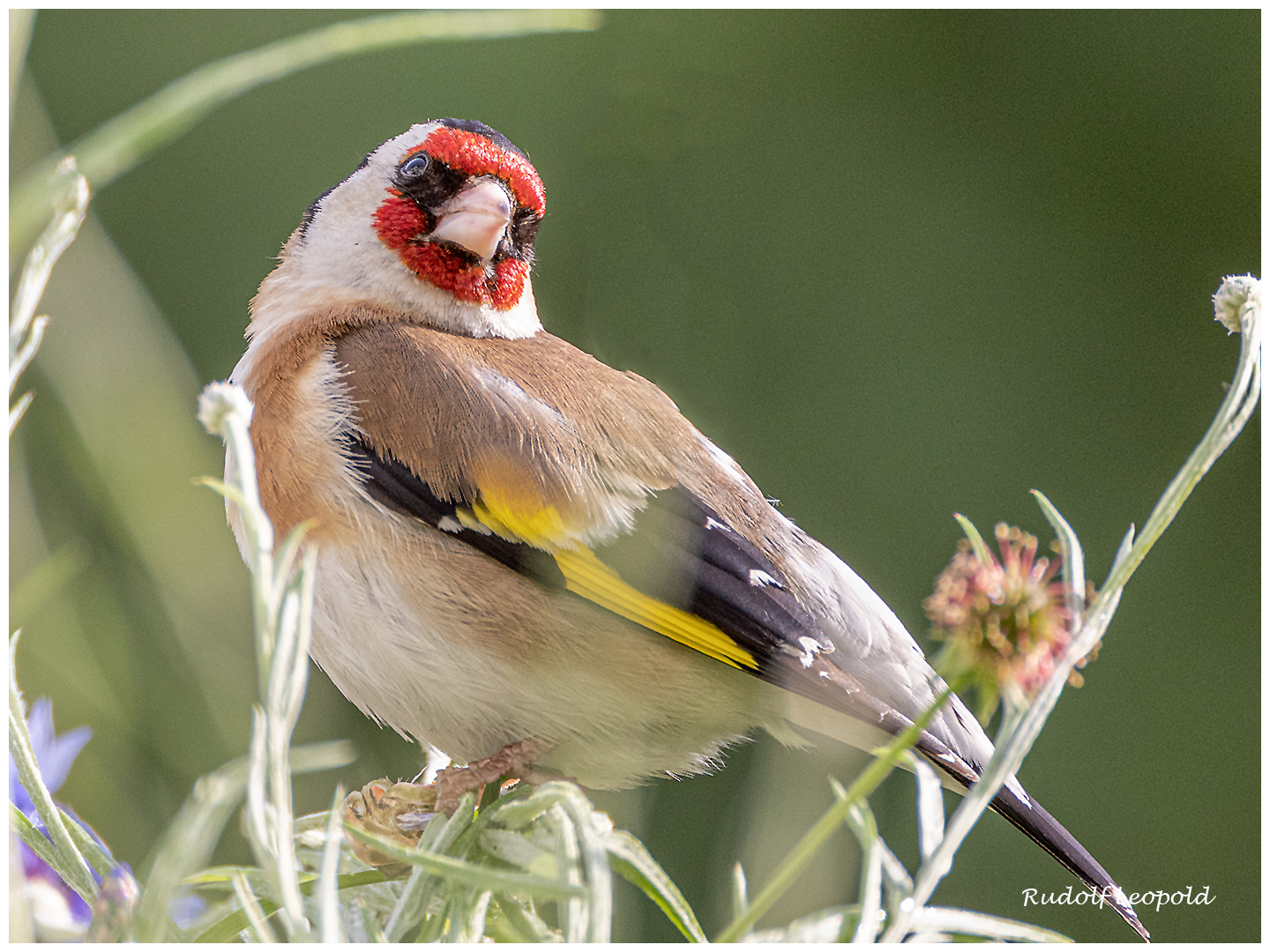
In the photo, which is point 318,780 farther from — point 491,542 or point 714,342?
point 714,342

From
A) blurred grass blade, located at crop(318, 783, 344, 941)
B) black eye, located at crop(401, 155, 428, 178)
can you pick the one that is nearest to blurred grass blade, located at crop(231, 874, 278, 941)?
blurred grass blade, located at crop(318, 783, 344, 941)

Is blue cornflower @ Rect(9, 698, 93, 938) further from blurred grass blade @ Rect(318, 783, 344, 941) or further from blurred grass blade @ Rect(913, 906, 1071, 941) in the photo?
blurred grass blade @ Rect(913, 906, 1071, 941)

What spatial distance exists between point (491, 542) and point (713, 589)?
207 mm

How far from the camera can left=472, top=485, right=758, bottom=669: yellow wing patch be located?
1.13m

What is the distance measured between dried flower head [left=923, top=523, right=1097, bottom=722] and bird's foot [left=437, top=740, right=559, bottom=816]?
642 mm

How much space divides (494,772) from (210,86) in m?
0.72

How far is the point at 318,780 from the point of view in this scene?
1636 millimetres

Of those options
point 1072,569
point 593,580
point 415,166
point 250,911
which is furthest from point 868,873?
point 415,166

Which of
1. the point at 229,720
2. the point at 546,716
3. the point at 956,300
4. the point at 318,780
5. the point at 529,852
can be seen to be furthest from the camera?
the point at 956,300

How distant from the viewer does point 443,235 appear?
1.40 m

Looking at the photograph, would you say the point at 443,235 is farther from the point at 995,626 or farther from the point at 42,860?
the point at 995,626

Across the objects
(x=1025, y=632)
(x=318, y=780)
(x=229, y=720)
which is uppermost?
(x=1025, y=632)

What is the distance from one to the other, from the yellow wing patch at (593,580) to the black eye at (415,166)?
0.46 meters

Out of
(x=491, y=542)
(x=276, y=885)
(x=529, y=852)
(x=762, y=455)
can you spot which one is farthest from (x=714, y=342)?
(x=276, y=885)
